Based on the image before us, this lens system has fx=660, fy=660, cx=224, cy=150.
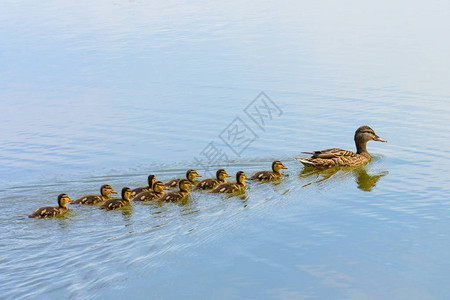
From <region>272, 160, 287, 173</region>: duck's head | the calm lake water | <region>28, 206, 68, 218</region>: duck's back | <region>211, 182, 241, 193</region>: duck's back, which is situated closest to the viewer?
the calm lake water

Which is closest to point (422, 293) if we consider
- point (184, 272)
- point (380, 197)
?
point (184, 272)

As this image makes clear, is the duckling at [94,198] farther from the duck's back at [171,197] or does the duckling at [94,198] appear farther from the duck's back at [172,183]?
the duck's back at [172,183]

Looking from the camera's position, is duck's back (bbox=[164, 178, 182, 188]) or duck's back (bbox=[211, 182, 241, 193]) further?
duck's back (bbox=[164, 178, 182, 188])

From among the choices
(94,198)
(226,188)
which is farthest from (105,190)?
(226,188)

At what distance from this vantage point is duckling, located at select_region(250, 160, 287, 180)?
27.0 feet

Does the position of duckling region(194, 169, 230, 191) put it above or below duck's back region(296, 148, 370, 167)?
below

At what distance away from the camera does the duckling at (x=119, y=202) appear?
7.35 m

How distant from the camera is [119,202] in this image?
742cm

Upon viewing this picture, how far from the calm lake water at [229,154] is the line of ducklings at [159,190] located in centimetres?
15

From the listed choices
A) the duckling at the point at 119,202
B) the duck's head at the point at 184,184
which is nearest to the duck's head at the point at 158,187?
the duck's head at the point at 184,184

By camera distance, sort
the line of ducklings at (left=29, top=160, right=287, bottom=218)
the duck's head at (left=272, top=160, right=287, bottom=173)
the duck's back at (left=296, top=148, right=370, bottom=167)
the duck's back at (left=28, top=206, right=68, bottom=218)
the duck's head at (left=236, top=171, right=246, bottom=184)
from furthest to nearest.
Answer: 1. the duck's back at (left=296, top=148, right=370, bottom=167)
2. the duck's head at (left=272, top=160, right=287, bottom=173)
3. the duck's head at (left=236, top=171, right=246, bottom=184)
4. the line of ducklings at (left=29, top=160, right=287, bottom=218)
5. the duck's back at (left=28, top=206, right=68, bottom=218)

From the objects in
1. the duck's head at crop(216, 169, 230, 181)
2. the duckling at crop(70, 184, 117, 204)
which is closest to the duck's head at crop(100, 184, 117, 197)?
the duckling at crop(70, 184, 117, 204)

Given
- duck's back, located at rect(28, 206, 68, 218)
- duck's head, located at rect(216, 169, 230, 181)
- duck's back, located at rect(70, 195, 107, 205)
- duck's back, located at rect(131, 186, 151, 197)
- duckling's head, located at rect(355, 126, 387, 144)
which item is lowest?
duck's back, located at rect(28, 206, 68, 218)

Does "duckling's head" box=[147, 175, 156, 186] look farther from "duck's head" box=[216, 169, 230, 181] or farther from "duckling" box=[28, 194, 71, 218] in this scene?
"duckling" box=[28, 194, 71, 218]
